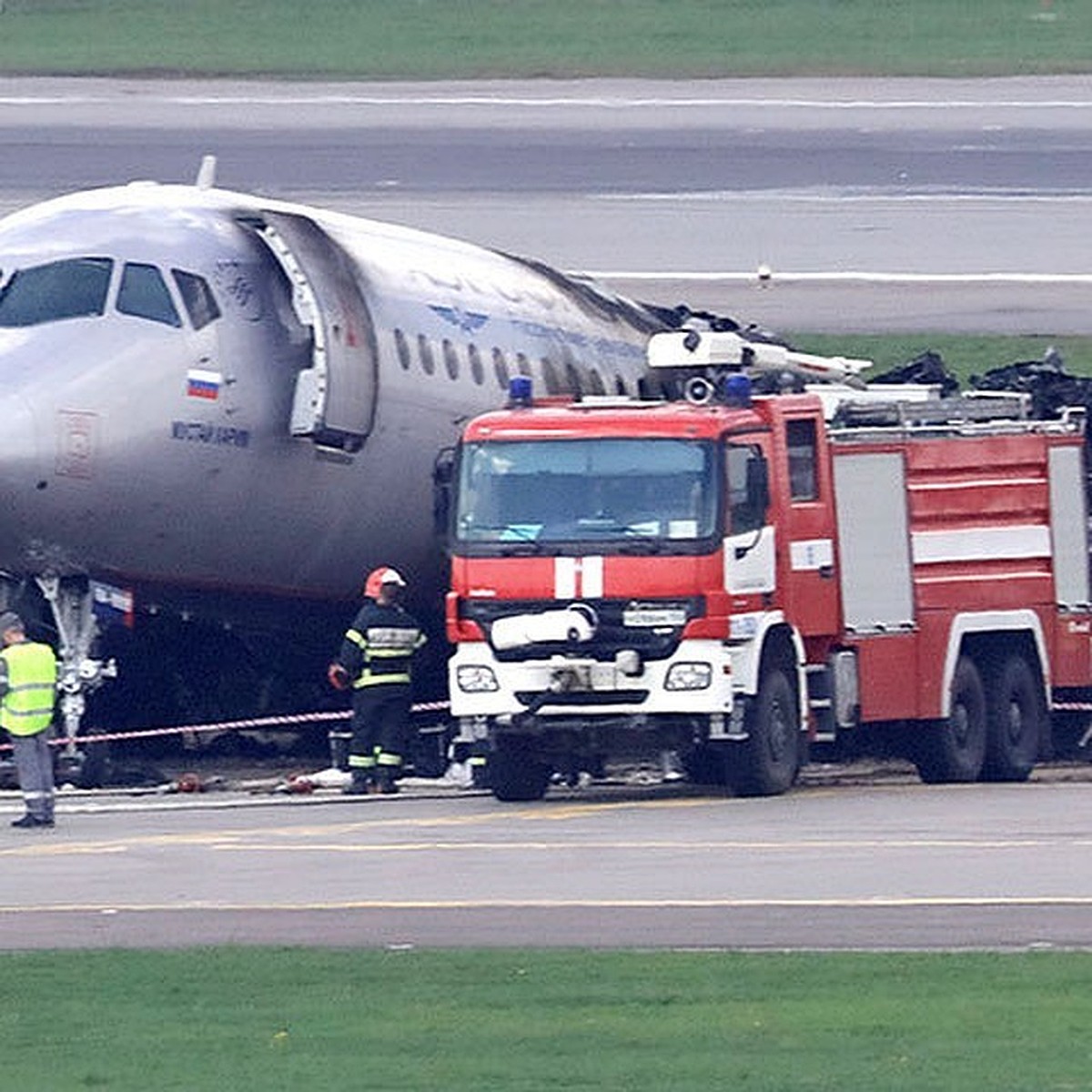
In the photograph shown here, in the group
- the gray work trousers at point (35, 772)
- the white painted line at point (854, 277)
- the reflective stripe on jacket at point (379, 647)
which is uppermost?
the white painted line at point (854, 277)

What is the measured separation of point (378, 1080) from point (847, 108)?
47.7 metres

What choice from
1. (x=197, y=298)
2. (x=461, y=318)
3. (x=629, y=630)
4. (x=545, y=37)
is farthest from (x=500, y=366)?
(x=545, y=37)

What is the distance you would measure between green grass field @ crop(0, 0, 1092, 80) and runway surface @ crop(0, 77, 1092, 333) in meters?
1.06

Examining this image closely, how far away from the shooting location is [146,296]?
30625 millimetres

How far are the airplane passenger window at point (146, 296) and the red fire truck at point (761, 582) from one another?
2836 millimetres

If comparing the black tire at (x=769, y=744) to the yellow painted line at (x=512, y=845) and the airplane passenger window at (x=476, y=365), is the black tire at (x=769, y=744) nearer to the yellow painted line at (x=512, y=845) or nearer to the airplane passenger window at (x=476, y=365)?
the yellow painted line at (x=512, y=845)

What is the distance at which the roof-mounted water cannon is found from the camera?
34625mm

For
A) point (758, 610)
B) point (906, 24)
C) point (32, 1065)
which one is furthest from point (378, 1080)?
point (906, 24)

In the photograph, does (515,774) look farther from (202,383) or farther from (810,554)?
(202,383)

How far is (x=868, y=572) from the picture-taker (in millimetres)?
31188

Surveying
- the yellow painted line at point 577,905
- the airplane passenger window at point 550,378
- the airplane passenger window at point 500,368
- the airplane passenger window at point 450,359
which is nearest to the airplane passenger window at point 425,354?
the airplane passenger window at point 450,359

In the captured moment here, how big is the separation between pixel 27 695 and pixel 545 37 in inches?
1646

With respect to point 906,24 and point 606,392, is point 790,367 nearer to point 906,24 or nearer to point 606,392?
point 606,392

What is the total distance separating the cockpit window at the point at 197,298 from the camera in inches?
1206
